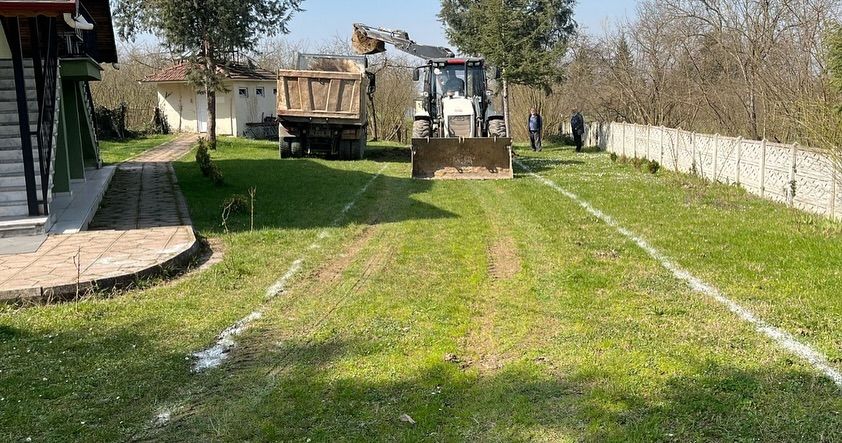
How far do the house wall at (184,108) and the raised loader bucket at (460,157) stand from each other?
20740 mm

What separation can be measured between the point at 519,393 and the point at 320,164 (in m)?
15.7

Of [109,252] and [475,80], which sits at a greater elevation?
[475,80]

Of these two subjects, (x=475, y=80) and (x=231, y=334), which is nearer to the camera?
(x=231, y=334)

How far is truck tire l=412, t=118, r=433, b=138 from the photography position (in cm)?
1795

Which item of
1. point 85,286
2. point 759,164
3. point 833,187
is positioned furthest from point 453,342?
point 759,164

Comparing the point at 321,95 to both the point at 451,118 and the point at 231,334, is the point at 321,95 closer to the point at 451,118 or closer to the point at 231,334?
the point at 451,118

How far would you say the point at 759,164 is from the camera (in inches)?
516

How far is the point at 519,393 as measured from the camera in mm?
4273

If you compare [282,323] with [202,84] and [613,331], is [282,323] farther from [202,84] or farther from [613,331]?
[202,84]

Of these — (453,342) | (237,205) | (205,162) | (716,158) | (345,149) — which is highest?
(345,149)

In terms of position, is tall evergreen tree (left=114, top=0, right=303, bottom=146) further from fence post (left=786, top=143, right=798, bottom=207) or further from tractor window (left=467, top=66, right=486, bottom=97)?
fence post (left=786, top=143, right=798, bottom=207)

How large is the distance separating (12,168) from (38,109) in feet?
3.24

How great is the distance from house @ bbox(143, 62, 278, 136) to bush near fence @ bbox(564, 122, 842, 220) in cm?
2076

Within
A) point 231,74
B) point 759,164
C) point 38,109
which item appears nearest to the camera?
point 38,109
